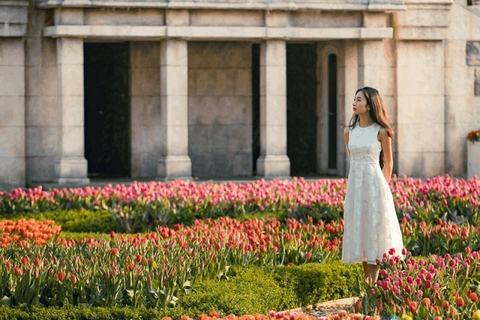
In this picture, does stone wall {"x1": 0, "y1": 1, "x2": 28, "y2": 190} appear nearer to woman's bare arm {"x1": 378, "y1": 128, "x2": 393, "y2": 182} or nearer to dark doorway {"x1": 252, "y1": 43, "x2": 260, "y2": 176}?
dark doorway {"x1": 252, "y1": 43, "x2": 260, "y2": 176}

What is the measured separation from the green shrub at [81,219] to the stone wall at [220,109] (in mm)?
8527

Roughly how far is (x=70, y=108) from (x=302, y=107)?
261 inches

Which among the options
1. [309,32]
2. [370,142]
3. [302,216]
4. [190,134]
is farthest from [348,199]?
[190,134]

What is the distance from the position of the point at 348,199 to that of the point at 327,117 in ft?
49.6

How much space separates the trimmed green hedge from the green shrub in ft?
17.8

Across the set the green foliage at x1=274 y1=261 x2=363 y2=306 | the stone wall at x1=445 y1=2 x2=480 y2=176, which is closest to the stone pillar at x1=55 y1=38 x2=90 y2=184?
the stone wall at x1=445 y1=2 x2=480 y2=176

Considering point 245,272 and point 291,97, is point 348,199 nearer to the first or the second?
point 245,272

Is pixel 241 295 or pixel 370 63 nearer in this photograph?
pixel 241 295

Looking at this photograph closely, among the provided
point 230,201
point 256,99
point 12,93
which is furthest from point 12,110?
point 230,201

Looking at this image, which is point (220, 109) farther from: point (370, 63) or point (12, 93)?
point (12, 93)

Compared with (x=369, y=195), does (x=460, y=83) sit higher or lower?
higher

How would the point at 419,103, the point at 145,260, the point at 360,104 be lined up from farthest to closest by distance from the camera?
the point at 419,103 → the point at 360,104 → the point at 145,260

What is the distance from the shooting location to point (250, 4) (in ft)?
81.8

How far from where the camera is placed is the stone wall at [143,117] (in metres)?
26.8
